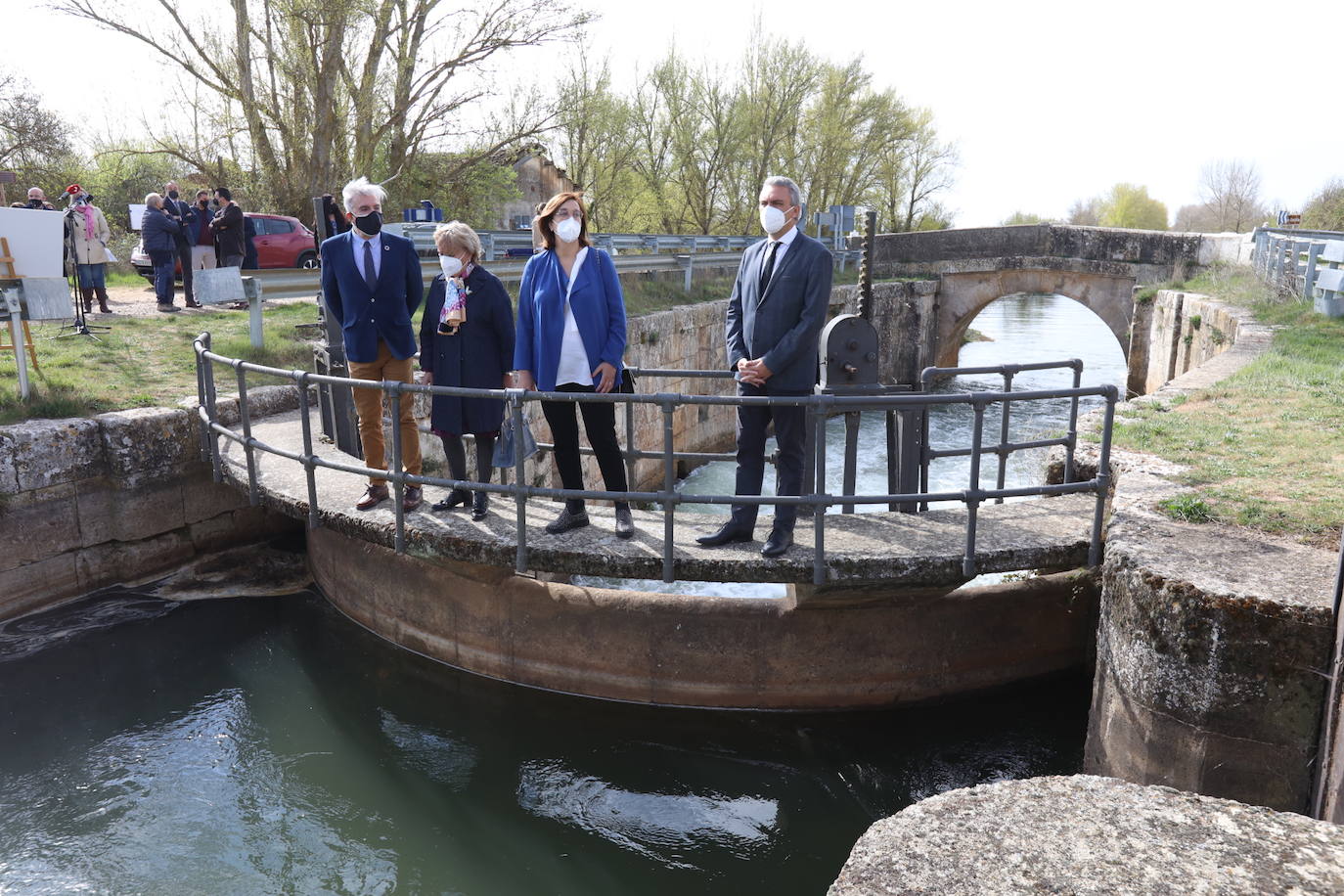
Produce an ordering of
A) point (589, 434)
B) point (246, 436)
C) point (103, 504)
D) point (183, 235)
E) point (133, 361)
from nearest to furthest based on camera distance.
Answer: point (589, 434) < point (246, 436) < point (103, 504) < point (133, 361) < point (183, 235)

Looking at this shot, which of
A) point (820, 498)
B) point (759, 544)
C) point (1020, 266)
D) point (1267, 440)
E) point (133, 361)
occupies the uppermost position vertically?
point (1020, 266)

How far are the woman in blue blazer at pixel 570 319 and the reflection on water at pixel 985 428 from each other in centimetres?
136

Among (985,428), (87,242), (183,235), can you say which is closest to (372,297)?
(87,242)

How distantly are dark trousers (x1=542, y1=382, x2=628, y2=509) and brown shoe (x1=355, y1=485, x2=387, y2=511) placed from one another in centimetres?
139

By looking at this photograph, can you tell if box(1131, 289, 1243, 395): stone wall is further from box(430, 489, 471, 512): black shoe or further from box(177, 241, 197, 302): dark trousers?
box(177, 241, 197, 302): dark trousers

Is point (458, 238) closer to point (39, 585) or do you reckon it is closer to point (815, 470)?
point (815, 470)

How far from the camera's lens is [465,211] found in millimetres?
23453

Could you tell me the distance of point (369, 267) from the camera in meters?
5.58

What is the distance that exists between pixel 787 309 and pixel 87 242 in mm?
10957

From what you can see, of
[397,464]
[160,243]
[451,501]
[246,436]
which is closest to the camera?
[397,464]

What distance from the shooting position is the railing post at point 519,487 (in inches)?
199

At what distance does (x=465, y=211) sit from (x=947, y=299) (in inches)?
586

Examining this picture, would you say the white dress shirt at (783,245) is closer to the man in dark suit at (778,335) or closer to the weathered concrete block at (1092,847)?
the man in dark suit at (778,335)

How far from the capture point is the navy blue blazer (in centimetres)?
466
